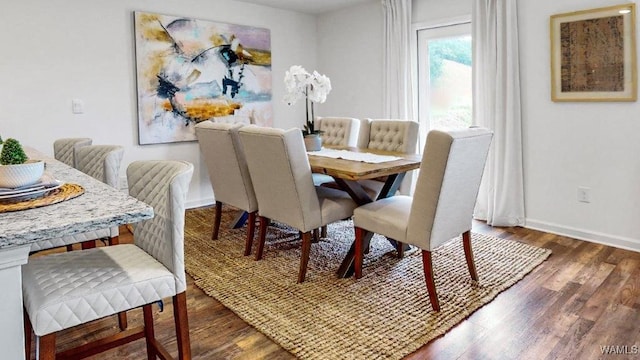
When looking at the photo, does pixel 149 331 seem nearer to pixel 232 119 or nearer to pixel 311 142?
pixel 311 142

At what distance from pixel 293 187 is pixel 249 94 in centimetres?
287

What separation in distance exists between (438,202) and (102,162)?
178cm

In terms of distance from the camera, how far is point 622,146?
3342 millimetres

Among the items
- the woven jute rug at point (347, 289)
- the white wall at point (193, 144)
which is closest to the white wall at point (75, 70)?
the white wall at point (193, 144)

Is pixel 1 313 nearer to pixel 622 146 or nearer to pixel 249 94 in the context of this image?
pixel 622 146

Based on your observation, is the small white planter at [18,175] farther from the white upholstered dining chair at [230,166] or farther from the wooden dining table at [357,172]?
→ the white upholstered dining chair at [230,166]

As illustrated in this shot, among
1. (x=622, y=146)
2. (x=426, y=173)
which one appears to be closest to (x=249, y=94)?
(x=426, y=173)

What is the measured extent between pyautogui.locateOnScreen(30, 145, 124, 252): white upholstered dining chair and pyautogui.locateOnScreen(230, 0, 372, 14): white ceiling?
322 centimetres

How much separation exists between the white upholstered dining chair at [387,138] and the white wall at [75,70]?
2.10m

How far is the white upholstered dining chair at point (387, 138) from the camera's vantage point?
354 cm

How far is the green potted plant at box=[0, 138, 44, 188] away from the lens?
136 cm

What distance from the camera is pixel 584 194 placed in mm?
3600

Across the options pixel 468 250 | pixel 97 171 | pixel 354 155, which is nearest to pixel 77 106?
pixel 97 171

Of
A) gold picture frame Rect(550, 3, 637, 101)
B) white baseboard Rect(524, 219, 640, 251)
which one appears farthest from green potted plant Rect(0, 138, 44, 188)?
white baseboard Rect(524, 219, 640, 251)
